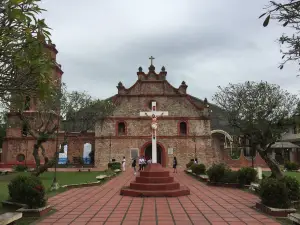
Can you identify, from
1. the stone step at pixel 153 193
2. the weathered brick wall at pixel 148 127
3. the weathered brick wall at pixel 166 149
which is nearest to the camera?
the stone step at pixel 153 193

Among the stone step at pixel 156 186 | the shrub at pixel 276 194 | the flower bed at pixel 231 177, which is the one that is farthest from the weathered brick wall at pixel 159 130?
the shrub at pixel 276 194

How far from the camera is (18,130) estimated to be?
30.3 m

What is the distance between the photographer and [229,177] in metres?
14.2

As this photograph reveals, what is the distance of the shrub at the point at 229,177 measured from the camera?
1392 cm

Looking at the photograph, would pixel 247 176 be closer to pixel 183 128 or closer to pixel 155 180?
pixel 155 180

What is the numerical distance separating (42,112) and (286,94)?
16.4 m

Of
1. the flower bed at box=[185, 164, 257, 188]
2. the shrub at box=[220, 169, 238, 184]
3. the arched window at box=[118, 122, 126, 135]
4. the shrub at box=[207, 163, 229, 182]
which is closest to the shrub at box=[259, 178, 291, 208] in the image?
the flower bed at box=[185, 164, 257, 188]

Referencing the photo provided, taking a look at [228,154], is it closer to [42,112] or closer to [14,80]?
[42,112]

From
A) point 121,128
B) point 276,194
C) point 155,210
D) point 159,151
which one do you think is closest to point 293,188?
point 276,194

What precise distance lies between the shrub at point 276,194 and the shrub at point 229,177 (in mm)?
5859

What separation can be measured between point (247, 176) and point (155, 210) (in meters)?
6.34

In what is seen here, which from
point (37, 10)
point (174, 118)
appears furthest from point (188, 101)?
point (37, 10)

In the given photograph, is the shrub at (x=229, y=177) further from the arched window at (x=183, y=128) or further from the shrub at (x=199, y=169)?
the arched window at (x=183, y=128)

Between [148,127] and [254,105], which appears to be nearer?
[254,105]
